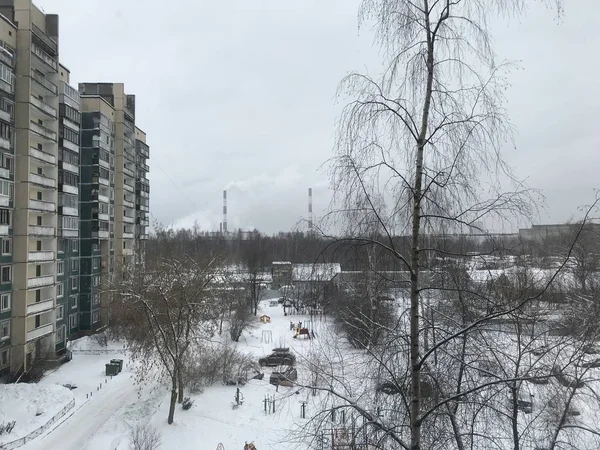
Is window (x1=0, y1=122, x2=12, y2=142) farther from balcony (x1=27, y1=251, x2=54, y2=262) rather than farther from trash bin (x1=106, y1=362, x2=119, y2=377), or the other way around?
trash bin (x1=106, y1=362, x2=119, y2=377)

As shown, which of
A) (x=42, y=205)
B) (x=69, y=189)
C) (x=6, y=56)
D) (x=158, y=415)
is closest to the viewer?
(x=158, y=415)

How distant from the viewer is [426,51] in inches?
152

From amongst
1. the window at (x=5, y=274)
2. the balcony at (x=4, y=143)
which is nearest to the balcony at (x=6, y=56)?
the balcony at (x=4, y=143)

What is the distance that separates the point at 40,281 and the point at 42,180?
204 inches

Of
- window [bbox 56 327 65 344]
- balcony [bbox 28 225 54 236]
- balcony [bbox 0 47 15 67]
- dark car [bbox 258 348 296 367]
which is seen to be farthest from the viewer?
window [bbox 56 327 65 344]

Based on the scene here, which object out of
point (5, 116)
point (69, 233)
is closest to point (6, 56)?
point (5, 116)

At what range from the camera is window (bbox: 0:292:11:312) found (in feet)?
64.3

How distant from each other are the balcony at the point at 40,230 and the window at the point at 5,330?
4.28 meters

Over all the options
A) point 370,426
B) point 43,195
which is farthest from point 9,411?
point 370,426

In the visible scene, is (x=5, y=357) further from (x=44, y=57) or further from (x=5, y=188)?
(x=44, y=57)

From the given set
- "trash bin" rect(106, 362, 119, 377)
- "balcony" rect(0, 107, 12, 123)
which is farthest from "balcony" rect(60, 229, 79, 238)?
"trash bin" rect(106, 362, 119, 377)

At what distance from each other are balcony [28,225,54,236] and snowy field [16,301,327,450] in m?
7.14

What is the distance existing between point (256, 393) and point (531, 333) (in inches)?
620

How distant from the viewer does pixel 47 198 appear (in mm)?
23781
